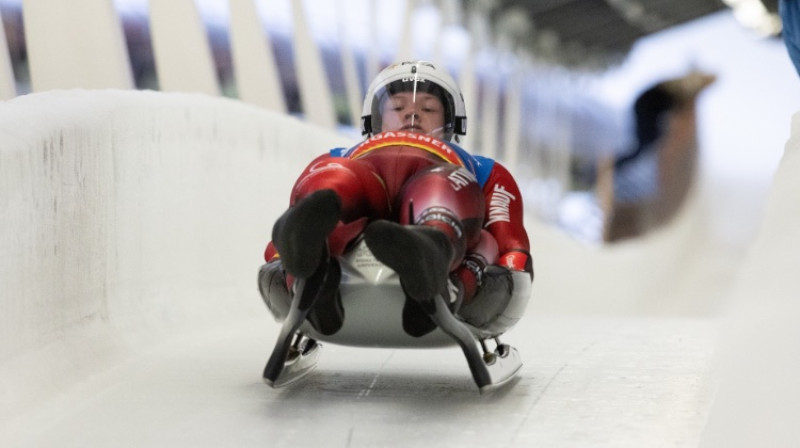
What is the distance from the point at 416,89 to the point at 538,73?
19.1 meters

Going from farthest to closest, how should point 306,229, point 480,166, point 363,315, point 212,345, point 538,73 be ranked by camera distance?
point 538,73, point 212,345, point 480,166, point 363,315, point 306,229

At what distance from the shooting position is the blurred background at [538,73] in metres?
6.84

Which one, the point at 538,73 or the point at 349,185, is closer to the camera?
the point at 349,185

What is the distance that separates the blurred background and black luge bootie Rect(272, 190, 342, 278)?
2309mm

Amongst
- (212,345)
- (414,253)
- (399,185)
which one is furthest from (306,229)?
(212,345)

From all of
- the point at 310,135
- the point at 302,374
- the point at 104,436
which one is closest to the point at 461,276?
the point at 302,374

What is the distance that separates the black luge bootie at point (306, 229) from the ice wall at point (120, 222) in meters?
0.90

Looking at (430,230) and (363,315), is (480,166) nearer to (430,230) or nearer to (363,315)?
(363,315)

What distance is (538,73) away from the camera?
880 inches

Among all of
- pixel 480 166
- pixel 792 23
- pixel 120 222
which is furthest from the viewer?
pixel 792 23

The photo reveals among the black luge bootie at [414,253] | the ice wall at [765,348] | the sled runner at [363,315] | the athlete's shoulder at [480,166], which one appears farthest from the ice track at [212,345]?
the athlete's shoulder at [480,166]

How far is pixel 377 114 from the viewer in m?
3.69

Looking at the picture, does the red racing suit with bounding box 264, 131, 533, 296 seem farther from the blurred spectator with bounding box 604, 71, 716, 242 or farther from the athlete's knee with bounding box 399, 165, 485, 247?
the blurred spectator with bounding box 604, 71, 716, 242

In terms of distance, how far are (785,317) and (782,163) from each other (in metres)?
2.13
